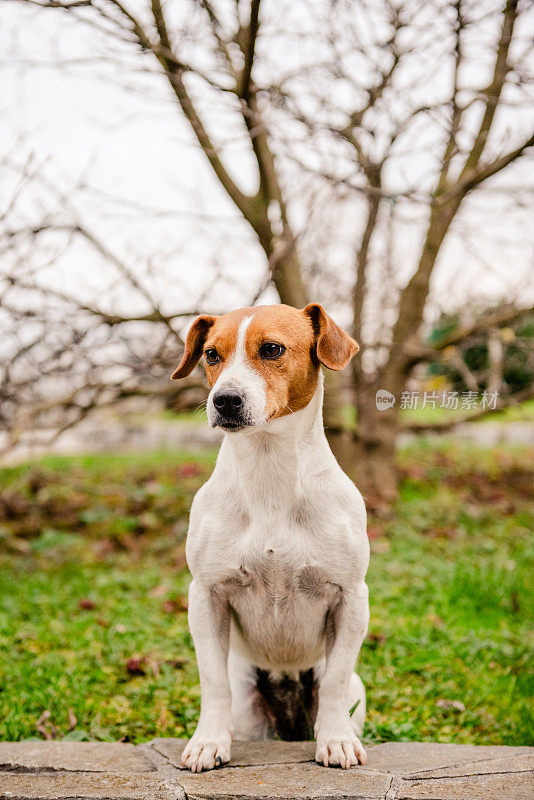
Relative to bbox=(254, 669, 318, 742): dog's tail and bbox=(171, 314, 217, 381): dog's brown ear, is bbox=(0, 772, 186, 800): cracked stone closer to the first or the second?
bbox=(254, 669, 318, 742): dog's tail

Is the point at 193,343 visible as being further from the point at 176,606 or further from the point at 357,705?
the point at 176,606

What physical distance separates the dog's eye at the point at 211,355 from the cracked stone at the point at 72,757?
1440 millimetres

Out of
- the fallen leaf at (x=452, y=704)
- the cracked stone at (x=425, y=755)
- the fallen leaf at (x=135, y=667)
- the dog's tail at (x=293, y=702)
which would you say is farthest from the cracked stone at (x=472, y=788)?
the fallen leaf at (x=135, y=667)

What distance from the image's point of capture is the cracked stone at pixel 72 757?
2.51 meters

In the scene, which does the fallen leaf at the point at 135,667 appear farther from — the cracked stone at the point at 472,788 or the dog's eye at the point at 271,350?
the dog's eye at the point at 271,350

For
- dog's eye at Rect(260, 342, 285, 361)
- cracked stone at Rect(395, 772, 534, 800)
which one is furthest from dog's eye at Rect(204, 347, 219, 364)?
cracked stone at Rect(395, 772, 534, 800)

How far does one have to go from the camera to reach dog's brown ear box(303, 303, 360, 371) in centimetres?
245

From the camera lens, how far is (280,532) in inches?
97.7

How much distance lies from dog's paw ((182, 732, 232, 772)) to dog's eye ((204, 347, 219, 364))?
133 centimetres

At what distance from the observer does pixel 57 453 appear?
462 inches

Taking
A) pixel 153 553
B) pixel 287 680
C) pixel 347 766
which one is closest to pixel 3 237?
pixel 153 553

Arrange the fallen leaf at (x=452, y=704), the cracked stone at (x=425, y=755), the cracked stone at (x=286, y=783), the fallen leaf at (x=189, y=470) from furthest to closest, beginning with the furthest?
the fallen leaf at (x=189, y=470)
the fallen leaf at (x=452, y=704)
the cracked stone at (x=425, y=755)
the cracked stone at (x=286, y=783)

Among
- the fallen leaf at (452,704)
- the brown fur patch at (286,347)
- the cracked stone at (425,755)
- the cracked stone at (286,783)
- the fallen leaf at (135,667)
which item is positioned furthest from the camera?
the fallen leaf at (135,667)

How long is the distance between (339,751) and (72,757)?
0.98 metres
